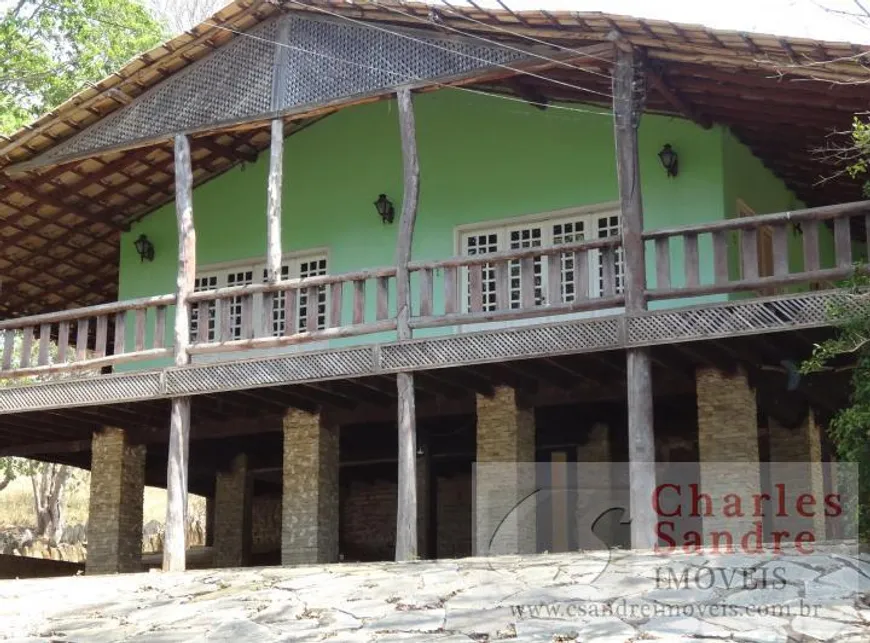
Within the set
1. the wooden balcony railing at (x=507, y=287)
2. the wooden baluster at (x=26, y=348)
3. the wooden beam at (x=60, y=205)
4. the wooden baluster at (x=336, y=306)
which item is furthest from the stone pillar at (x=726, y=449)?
the wooden beam at (x=60, y=205)

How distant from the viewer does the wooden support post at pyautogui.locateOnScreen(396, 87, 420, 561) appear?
14.5 metres

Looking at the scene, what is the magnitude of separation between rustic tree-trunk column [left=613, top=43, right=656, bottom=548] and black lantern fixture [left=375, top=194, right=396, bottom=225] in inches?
176

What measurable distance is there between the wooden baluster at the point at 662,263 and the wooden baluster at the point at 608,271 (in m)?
0.45

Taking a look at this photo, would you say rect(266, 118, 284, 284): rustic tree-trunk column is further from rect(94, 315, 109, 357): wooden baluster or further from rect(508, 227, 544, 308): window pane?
rect(508, 227, 544, 308): window pane

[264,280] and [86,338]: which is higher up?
[264,280]

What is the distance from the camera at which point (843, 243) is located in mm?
13195

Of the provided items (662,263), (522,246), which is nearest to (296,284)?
(522,246)

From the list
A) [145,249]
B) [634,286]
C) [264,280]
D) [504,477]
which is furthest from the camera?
[145,249]

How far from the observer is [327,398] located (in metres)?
17.2

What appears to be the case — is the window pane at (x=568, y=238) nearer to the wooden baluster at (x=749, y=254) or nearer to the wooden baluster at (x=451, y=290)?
Answer: the wooden baluster at (x=451, y=290)

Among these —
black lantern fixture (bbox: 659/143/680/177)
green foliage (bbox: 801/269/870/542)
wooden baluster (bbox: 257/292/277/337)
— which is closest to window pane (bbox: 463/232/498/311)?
black lantern fixture (bbox: 659/143/680/177)

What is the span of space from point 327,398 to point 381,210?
261 cm

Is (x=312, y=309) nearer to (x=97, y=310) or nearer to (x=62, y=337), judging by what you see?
(x=97, y=310)

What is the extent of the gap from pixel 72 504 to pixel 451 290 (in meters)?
29.4
